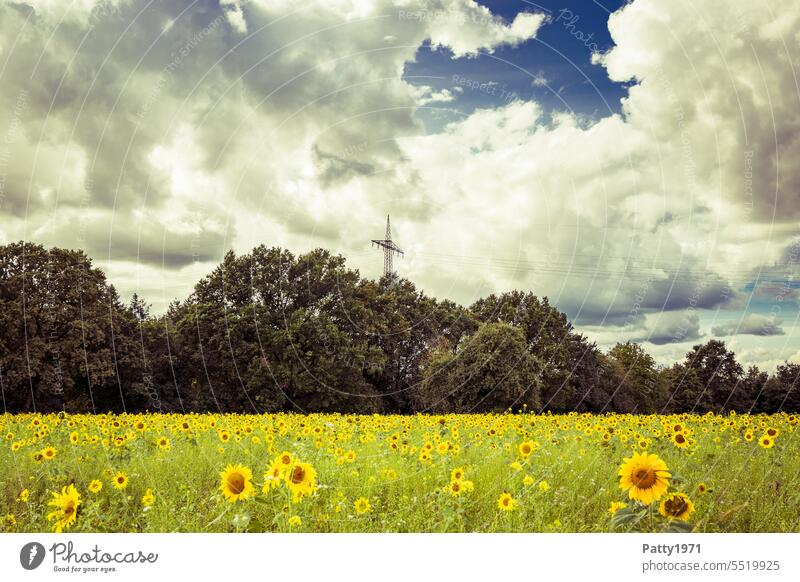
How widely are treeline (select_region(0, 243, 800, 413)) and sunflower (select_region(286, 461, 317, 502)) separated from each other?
11676 mm

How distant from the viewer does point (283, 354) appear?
1989cm

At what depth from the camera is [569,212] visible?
6.23 metres

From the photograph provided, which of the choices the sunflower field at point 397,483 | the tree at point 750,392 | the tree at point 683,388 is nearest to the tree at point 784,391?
the tree at point 750,392

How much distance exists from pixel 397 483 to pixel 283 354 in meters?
15.1

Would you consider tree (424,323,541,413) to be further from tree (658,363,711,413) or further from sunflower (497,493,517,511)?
sunflower (497,493,517,511)

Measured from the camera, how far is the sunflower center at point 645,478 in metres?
3.60

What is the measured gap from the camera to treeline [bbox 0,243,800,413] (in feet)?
49.1

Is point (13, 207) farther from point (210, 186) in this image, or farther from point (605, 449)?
point (605, 449)

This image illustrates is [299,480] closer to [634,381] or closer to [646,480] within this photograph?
[646,480]

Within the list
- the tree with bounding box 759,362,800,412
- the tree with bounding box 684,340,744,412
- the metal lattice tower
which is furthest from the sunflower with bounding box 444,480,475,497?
the tree with bounding box 759,362,800,412

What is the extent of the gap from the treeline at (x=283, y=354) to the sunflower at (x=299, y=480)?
1168cm

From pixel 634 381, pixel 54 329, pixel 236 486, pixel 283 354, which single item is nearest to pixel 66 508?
pixel 236 486
